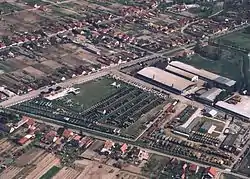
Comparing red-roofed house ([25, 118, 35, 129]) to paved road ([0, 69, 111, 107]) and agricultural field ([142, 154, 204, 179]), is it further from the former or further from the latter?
agricultural field ([142, 154, 204, 179])

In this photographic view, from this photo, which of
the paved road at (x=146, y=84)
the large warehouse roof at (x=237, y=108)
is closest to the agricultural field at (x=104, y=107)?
the paved road at (x=146, y=84)

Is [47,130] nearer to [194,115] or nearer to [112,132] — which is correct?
[112,132]

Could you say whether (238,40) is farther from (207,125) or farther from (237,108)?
(207,125)

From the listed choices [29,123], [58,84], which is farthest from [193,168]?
[58,84]

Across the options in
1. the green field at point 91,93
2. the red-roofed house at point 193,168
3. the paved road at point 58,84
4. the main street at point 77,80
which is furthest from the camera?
the green field at point 91,93

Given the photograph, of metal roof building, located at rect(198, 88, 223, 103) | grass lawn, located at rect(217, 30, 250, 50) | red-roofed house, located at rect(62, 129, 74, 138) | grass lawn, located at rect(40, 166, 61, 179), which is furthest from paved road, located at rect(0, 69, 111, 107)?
grass lawn, located at rect(217, 30, 250, 50)

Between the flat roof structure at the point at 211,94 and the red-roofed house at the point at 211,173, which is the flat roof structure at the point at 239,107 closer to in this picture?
the flat roof structure at the point at 211,94

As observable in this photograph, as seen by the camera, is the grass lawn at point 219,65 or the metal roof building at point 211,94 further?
the grass lawn at point 219,65
